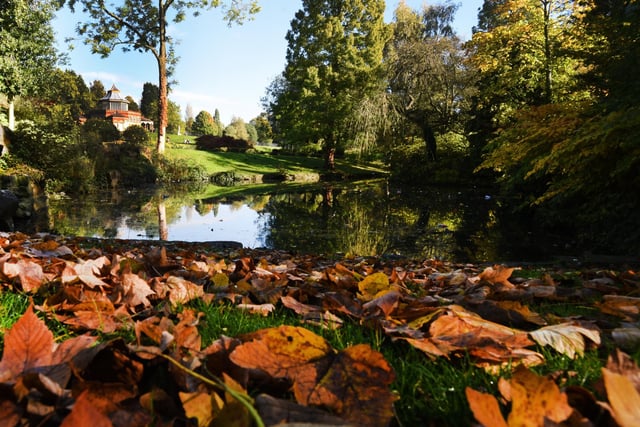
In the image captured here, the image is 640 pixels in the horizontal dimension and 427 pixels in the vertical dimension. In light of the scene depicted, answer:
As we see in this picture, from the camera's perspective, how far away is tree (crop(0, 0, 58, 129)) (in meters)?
16.2

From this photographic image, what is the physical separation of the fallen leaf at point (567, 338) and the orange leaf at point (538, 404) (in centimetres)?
41

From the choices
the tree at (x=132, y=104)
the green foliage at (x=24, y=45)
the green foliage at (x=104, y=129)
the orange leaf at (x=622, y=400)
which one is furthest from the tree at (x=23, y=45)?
the tree at (x=132, y=104)

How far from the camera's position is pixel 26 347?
711mm

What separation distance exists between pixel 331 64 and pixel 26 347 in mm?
30569

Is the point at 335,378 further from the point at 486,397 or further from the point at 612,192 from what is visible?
the point at 612,192

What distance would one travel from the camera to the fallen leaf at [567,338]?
91 centimetres

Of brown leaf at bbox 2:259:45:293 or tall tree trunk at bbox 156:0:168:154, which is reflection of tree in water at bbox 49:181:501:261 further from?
tall tree trunk at bbox 156:0:168:154

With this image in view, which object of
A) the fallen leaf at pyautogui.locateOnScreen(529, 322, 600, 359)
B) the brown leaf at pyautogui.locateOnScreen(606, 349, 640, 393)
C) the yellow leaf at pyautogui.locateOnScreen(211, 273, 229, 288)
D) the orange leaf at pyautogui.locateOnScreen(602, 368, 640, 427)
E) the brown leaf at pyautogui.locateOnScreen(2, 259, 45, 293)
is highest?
the orange leaf at pyautogui.locateOnScreen(602, 368, 640, 427)

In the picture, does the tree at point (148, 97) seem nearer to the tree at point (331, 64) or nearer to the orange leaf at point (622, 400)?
the tree at point (331, 64)

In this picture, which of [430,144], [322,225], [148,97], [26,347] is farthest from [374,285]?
[148,97]

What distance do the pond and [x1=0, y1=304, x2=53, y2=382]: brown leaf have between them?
4.97m

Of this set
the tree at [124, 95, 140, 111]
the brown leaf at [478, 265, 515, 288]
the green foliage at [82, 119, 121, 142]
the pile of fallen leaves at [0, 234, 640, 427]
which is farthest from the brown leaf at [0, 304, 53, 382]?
the tree at [124, 95, 140, 111]

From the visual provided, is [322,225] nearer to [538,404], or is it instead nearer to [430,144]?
[538,404]

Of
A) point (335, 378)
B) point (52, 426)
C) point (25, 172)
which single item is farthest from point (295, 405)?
point (25, 172)
